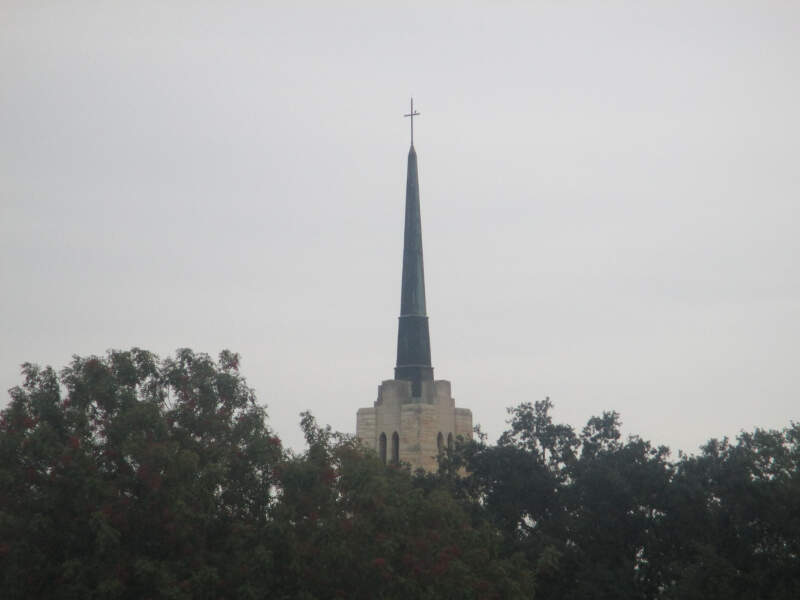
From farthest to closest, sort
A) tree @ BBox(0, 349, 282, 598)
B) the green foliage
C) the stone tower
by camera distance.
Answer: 1. the stone tower
2. the green foliage
3. tree @ BBox(0, 349, 282, 598)

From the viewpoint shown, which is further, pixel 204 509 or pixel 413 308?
pixel 413 308

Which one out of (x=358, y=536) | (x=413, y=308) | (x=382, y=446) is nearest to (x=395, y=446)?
(x=382, y=446)

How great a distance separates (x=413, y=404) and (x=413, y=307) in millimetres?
5162

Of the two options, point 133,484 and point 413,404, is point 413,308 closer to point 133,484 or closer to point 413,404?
point 413,404

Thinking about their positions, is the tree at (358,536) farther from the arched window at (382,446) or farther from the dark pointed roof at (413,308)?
the dark pointed roof at (413,308)

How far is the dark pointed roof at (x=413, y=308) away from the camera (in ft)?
195

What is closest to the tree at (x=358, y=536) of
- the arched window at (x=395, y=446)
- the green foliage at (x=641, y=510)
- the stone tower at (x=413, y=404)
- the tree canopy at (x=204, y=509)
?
the tree canopy at (x=204, y=509)

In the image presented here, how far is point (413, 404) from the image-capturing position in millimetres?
58125

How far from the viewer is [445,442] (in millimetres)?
59000

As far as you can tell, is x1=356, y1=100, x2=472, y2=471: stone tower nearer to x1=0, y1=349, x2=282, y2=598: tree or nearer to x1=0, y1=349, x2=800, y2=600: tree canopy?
x1=0, y1=349, x2=800, y2=600: tree canopy

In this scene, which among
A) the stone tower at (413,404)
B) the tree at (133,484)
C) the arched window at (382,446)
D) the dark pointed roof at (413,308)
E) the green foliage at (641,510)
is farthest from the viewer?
the dark pointed roof at (413,308)

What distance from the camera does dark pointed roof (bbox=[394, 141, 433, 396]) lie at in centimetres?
5953

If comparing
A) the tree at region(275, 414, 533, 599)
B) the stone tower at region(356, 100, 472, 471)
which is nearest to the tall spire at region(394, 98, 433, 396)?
the stone tower at region(356, 100, 472, 471)

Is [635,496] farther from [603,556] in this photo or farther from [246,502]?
[246,502]
